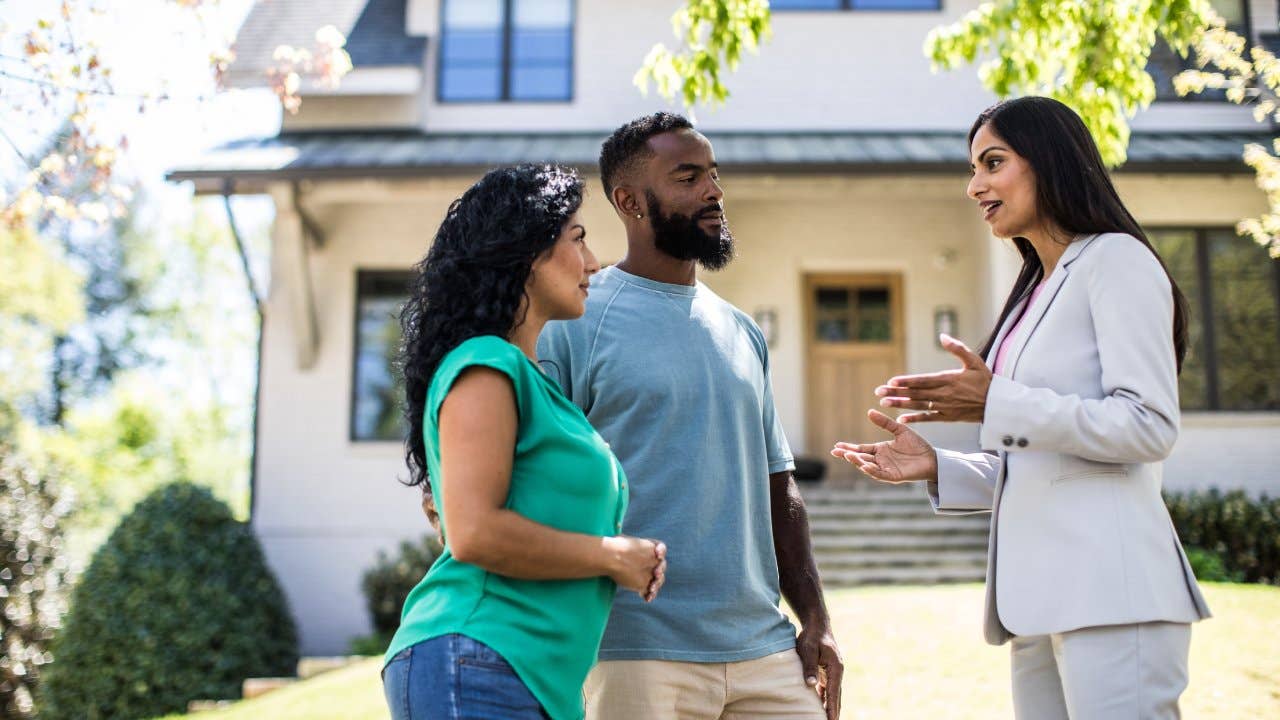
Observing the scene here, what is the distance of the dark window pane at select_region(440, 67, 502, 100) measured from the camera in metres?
13.7

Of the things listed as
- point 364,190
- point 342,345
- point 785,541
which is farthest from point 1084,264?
point 342,345

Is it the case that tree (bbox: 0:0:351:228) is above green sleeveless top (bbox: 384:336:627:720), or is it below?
above

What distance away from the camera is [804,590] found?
10.1 feet

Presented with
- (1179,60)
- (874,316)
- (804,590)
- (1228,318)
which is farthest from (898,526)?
(804,590)

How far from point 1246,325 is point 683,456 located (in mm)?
12006

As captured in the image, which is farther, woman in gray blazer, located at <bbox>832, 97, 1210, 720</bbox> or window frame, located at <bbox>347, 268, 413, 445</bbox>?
window frame, located at <bbox>347, 268, 413, 445</bbox>

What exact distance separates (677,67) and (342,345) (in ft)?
27.1

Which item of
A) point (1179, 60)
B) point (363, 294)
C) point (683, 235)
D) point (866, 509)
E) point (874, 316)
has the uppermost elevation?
point (1179, 60)

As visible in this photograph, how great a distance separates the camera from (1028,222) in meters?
2.78

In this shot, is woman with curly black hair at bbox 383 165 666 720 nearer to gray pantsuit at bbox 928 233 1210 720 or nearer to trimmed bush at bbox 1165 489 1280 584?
gray pantsuit at bbox 928 233 1210 720

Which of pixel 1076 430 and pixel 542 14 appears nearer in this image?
pixel 1076 430

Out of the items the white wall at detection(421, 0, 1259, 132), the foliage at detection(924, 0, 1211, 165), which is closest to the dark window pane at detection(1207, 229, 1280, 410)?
the white wall at detection(421, 0, 1259, 132)

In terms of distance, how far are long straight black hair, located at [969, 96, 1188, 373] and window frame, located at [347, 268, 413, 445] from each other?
1086cm

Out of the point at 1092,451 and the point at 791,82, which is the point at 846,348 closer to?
the point at 791,82
